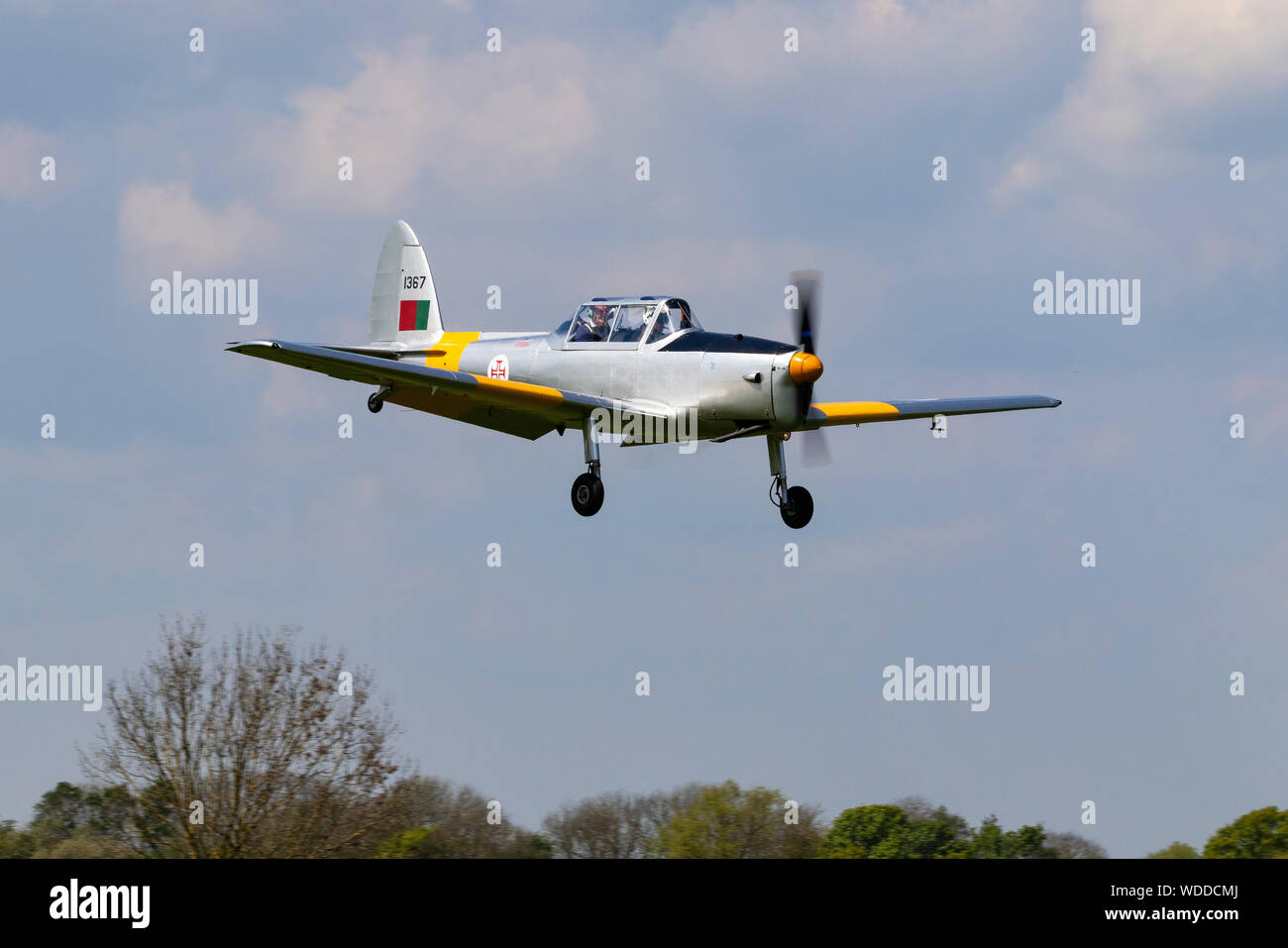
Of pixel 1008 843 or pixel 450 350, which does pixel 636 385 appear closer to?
pixel 450 350

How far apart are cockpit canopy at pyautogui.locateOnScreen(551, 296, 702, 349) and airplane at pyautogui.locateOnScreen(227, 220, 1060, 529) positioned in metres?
0.01

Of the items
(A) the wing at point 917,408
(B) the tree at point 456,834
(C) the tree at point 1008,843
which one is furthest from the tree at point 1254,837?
(A) the wing at point 917,408

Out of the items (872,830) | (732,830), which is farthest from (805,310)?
(872,830)

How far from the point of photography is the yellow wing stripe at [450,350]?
28.6 metres

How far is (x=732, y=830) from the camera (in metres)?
45.8

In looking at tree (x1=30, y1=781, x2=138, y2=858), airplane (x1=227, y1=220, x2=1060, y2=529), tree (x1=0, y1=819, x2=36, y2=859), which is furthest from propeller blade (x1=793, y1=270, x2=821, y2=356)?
tree (x1=0, y1=819, x2=36, y2=859)

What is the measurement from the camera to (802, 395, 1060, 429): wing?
26.5m

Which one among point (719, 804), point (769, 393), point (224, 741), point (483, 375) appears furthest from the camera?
point (719, 804)

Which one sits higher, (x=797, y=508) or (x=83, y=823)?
(x=797, y=508)

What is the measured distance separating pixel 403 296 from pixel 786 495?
8.89 metres
